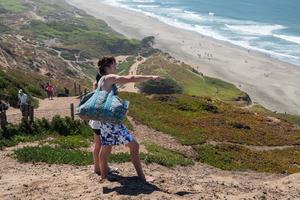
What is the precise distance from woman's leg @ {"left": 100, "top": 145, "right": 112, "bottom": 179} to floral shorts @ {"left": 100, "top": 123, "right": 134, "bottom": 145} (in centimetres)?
33

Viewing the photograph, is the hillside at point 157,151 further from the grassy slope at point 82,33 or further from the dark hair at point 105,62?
the grassy slope at point 82,33

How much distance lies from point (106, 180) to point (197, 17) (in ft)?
492

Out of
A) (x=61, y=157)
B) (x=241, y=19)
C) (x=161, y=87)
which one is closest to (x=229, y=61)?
(x=161, y=87)

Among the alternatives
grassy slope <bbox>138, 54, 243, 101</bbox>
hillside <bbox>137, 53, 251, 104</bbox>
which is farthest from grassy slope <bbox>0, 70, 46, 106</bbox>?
grassy slope <bbox>138, 54, 243, 101</bbox>

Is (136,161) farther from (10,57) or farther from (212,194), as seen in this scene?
(10,57)

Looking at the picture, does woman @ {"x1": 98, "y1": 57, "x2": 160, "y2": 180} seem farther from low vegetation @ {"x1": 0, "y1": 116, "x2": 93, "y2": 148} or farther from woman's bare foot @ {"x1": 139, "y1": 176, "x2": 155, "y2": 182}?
low vegetation @ {"x1": 0, "y1": 116, "x2": 93, "y2": 148}

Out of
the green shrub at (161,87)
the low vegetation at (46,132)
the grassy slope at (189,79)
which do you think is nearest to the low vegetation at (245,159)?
the low vegetation at (46,132)

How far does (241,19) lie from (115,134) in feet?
488

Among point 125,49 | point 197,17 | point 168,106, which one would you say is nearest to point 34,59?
point 168,106

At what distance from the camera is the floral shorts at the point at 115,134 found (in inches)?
499

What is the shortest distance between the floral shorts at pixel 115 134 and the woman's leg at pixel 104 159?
0.33 meters

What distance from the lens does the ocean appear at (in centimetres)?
12694

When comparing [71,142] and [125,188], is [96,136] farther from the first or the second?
[71,142]

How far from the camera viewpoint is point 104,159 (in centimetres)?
1330
